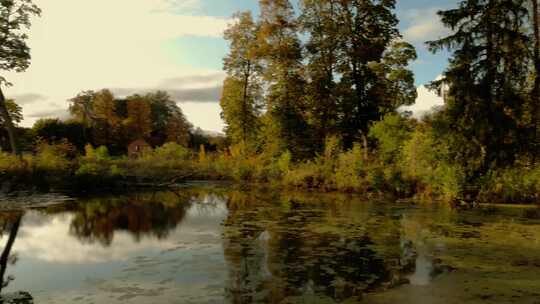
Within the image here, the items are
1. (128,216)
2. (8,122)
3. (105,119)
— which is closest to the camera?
(128,216)

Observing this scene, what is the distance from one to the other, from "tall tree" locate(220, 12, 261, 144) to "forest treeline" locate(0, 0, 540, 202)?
0.24 feet

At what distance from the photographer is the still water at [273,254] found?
20.5ft

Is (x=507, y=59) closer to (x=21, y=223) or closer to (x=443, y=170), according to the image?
(x=443, y=170)

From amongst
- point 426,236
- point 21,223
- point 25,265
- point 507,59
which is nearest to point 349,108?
point 507,59

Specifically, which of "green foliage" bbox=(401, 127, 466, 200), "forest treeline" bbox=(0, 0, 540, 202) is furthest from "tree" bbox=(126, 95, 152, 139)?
"green foliage" bbox=(401, 127, 466, 200)

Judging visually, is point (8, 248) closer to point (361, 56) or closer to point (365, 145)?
point (365, 145)

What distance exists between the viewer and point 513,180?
52.5 feet

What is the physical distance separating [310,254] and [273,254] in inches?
28.0

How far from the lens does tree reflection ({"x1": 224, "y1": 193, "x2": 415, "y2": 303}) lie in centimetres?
641

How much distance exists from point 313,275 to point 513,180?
12.2m

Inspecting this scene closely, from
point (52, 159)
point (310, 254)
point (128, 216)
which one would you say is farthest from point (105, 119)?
point (310, 254)

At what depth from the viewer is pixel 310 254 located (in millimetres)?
8453

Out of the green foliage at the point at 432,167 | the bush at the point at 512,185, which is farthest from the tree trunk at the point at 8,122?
the bush at the point at 512,185

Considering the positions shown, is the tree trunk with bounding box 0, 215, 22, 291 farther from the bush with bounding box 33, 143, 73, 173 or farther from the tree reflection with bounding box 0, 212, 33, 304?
the bush with bounding box 33, 143, 73, 173
